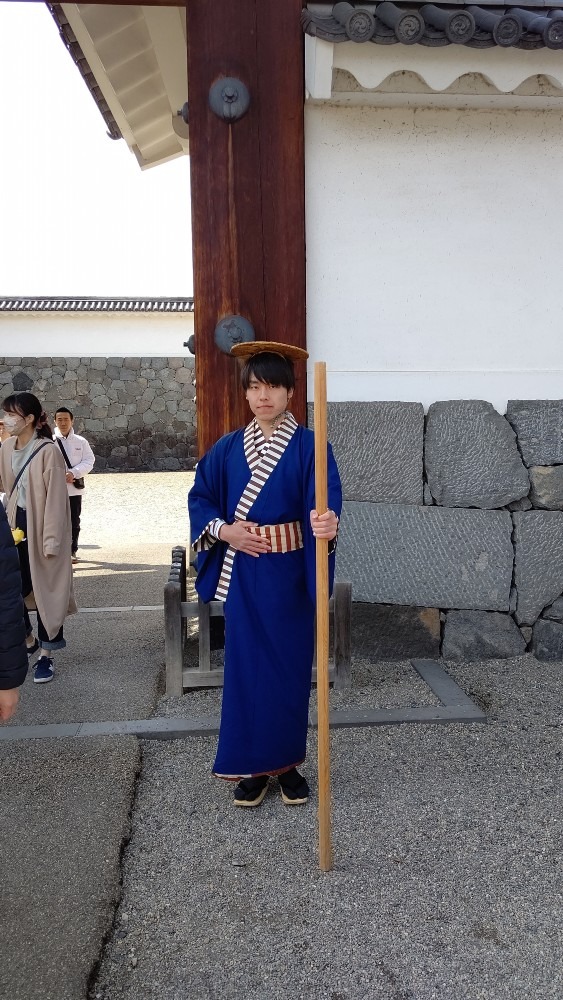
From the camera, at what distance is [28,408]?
4.27 meters

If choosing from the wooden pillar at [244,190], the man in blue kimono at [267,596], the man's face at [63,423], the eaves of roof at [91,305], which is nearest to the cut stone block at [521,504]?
the wooden pillar at [244,190]

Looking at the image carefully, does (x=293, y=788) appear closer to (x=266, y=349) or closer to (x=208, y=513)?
(x=208, y=513)

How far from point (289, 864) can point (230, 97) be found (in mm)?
3474

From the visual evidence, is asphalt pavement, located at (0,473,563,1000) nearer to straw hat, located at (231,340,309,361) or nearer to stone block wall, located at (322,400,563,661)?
stone block wall, located at (322,400,563,661)

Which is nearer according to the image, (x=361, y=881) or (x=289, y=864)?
(x=361, y=881)

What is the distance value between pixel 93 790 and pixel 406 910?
127 cm

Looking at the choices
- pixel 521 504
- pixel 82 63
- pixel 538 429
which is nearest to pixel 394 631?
pixel 521 504

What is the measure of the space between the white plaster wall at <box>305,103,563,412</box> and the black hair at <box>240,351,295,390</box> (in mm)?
1527

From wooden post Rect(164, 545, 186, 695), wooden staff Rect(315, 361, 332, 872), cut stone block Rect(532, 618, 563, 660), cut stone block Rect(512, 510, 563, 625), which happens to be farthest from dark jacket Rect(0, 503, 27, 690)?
cut stone block Rect(532, 618, 563, 660)

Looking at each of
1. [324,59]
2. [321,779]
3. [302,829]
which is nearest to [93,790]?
[302,829]

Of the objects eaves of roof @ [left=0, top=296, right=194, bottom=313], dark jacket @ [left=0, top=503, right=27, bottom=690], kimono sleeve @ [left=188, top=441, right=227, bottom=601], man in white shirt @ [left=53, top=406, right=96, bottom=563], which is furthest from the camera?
eaves of roof @ [left=0, top=296, right=194, bottom=313]

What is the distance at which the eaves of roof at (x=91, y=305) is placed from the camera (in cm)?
1992

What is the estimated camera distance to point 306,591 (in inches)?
117

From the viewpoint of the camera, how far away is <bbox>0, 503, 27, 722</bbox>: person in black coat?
73.0 inches
